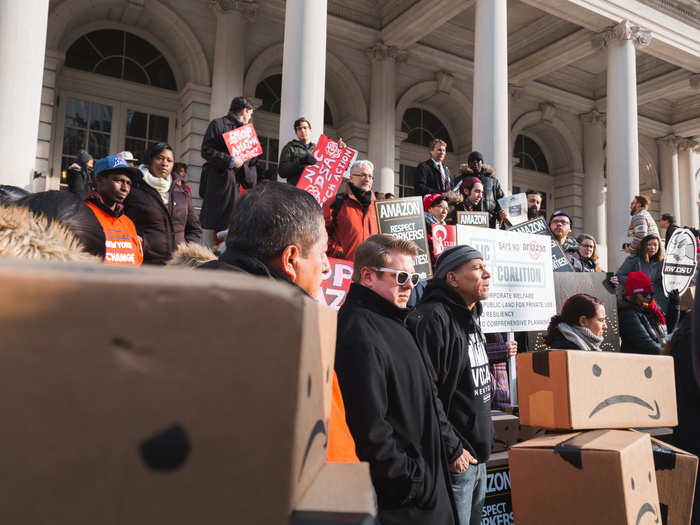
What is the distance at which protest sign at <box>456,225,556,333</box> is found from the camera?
466 centimetres

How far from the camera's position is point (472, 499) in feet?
9.11

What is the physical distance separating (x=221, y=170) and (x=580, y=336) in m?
4.08

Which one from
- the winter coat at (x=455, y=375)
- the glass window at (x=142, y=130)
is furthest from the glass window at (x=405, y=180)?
the winter coat at (x=455, y=375)

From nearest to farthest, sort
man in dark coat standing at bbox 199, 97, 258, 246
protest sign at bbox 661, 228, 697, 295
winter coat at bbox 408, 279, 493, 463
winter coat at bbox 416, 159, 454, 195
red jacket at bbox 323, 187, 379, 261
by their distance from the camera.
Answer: winter coat at bbox 408, 279, 493, 463 → red jacket at bbox 323, 187, 379, 261 → man in dark coat standing at bbox 199, 97, 258, 246 → protest sign at bbox 661, 228, 697, 295 → winter coat at bbox 416, 159, 454, 195

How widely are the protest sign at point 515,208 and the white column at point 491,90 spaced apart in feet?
8.34

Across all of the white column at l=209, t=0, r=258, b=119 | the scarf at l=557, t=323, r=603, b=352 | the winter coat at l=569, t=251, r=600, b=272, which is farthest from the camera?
the white column at l=209, t=0, r=258, b=119

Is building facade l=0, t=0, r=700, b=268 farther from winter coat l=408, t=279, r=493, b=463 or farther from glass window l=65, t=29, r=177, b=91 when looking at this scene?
winter coat l=408, t=279, r=493, b=463

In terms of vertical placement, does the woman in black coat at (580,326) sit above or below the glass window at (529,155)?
below

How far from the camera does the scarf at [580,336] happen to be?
139 inches

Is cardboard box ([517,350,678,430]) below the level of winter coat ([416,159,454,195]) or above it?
below

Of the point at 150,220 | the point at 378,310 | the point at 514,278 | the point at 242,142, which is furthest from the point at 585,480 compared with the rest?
the point at 242,142

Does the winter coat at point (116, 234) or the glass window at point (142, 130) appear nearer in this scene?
the winter coat at point (116, 234)

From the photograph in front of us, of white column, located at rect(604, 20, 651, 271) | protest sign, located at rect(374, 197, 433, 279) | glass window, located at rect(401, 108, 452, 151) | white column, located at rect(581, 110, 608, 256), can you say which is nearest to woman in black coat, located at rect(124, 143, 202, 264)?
protest sign, located at rect(374, 197, 433, 279)

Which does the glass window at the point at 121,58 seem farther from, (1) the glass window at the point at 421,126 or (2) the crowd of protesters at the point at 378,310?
(2) the crowd of protesters at the point at 378,310
